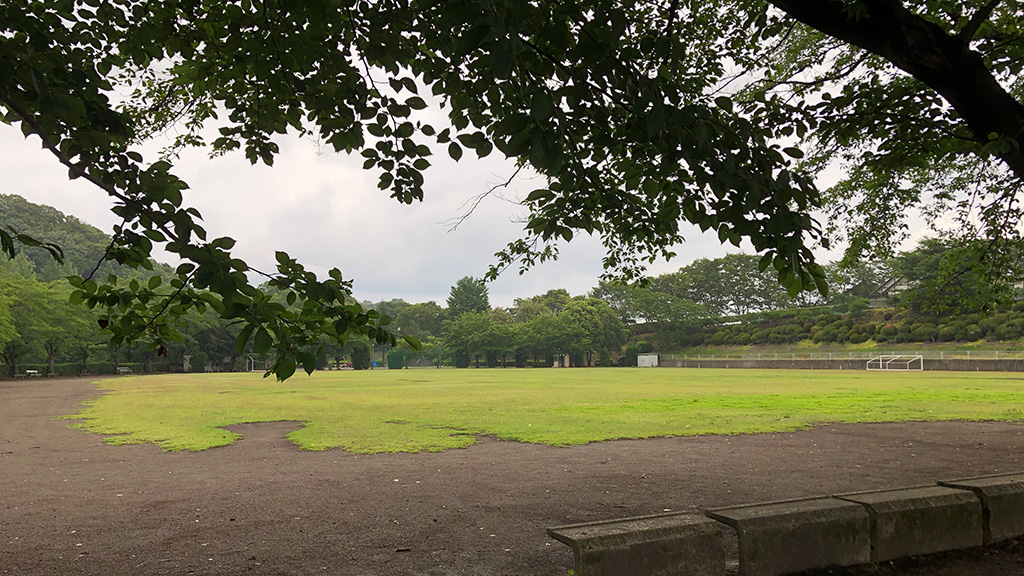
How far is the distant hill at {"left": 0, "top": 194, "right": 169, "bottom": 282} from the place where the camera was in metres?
77.2

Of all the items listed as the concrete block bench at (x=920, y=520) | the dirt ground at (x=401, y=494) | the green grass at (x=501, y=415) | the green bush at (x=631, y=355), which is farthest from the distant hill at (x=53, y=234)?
the concrete block bench at (x=920, y=520)

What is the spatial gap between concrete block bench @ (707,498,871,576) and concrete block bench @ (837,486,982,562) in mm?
107

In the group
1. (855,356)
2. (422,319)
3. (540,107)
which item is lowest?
(855,356)

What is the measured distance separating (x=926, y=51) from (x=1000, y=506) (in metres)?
Answer: 3.32

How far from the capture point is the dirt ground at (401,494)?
428cm

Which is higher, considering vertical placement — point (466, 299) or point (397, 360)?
point (466, 299)

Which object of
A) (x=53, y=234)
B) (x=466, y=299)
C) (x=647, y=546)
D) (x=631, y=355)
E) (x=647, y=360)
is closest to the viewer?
(x=647, y=546)

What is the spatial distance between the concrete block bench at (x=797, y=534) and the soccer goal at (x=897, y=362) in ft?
161

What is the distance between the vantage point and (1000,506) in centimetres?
429

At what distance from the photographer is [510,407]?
16891 mm

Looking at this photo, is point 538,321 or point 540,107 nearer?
point 540,107

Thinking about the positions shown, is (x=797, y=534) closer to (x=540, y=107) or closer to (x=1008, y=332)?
(x=540, y=107)

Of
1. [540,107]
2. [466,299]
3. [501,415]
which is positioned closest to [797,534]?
[540,107]

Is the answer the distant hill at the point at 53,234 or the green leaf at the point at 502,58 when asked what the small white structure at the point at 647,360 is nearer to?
the distant hill at the point at 53,234
